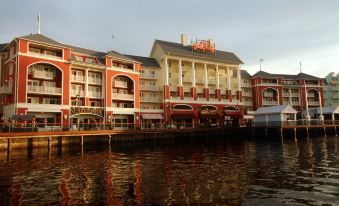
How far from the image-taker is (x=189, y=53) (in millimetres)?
69188

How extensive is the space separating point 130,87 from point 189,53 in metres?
18.6

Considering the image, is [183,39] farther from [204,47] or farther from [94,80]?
[94,80]

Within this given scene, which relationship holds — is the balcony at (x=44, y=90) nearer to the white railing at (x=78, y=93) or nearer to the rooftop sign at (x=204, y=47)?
the white railing at (x=78, y=93)

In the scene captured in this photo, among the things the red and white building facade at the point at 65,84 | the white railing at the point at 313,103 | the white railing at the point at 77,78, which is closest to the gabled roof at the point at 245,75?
the white railing at the point at 313,103

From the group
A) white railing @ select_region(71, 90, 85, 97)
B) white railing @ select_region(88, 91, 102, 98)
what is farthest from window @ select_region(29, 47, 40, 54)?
white railing @ select_region(88, 91, 102, 98)

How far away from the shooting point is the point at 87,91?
53.7m

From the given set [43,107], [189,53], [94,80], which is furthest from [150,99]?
[43,107]

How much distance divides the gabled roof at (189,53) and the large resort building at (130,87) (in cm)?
29

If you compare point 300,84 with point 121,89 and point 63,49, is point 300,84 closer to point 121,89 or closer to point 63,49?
point 121,89

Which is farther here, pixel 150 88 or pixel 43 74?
pixel 150 88

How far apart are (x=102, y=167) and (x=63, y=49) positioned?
3357cm

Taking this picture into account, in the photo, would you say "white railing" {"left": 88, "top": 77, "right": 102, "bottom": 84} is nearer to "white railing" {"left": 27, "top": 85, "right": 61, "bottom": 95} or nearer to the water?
"white railing" {"left": 27, "top": 85, "right": 61, "bottom": 95}

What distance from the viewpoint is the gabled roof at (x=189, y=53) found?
67250 millimetres

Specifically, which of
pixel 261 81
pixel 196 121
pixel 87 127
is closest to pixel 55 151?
pixel 87 127
